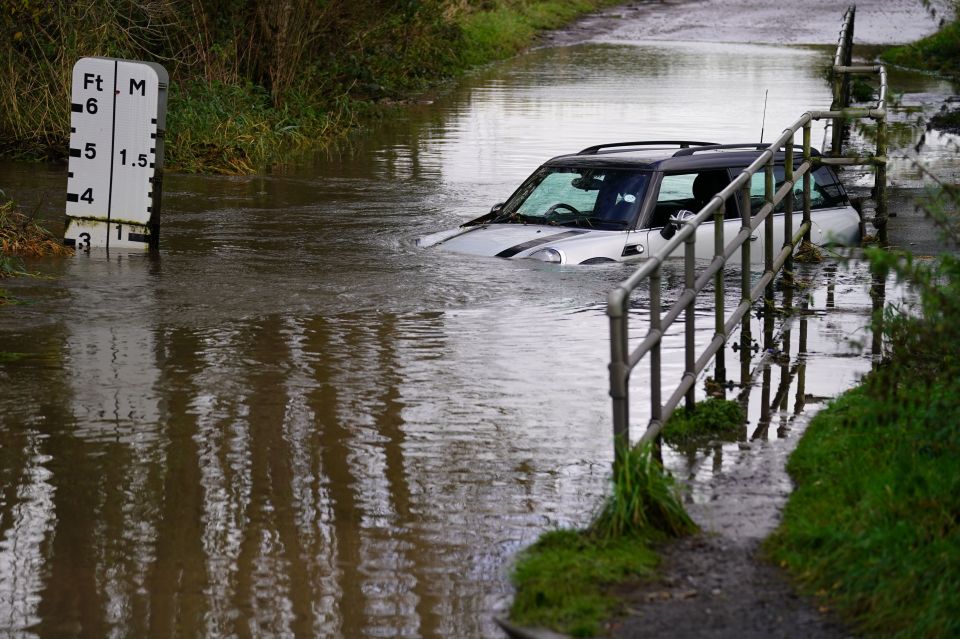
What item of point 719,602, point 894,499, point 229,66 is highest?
point 229,66

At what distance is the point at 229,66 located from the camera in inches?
882

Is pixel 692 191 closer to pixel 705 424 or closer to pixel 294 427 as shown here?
pixel 705 424

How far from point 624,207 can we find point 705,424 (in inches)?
197

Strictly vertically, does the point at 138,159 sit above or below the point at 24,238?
above

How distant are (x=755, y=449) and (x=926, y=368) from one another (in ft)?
2.83

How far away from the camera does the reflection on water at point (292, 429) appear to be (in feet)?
17.6

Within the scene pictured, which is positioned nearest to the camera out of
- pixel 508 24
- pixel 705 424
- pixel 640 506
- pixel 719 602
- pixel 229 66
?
pixel 719 602

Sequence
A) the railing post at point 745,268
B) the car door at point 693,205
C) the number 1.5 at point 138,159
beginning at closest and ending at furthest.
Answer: the railing post at point 745,268 → the car door at point 693,205 → the number 1.5 at point 138,159

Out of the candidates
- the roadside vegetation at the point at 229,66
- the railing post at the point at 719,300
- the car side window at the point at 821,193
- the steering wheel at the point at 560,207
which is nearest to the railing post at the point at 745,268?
the railing post at the point at 719,300

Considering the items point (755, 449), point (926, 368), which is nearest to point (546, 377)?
point (755, 449)

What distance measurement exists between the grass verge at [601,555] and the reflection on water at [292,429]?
0.60ft

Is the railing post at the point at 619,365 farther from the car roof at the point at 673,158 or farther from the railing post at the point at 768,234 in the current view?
the car roof at the point at 673,158

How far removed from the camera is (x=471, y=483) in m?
6.50

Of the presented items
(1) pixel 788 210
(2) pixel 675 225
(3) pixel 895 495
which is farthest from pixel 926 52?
(3) pixel 895 495
